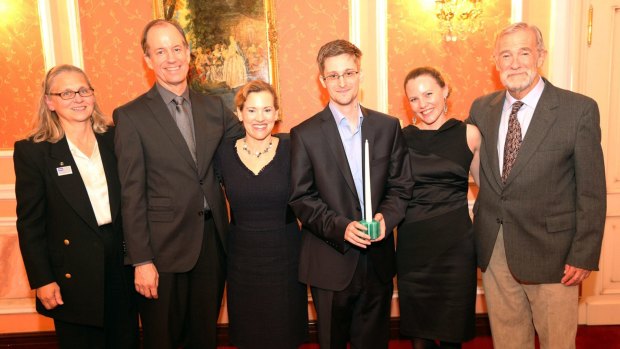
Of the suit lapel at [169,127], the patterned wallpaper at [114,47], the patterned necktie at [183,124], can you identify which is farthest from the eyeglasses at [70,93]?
the patterned wallpaper at [114,47]

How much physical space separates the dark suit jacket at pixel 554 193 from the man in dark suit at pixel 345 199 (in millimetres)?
537

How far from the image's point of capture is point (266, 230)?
2381 millimetres

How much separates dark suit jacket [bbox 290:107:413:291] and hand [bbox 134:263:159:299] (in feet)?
2.53

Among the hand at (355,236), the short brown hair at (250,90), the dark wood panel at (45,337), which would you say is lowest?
the dark wood panel at (45,337)

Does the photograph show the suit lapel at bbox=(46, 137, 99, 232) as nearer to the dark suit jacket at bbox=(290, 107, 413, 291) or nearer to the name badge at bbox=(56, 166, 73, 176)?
the name badge at bbox=(56, 166, 73, 176)

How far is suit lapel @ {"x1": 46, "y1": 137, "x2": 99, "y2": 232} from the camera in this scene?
2.27 m

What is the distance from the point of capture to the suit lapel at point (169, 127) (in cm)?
230

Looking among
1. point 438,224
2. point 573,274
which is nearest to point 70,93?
point 438,224

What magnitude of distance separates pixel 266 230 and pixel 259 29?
1.74 meters

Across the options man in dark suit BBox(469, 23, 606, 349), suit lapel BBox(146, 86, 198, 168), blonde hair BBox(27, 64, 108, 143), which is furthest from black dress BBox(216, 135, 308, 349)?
man in dark suit BBox(469, 23, 606, 349)

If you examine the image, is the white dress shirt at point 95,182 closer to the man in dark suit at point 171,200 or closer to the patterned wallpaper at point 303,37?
the man in dark suit at point 171,200

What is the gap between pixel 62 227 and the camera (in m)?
2.31

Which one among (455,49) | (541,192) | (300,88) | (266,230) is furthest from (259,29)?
(541,192)

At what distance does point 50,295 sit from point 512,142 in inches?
98.7
